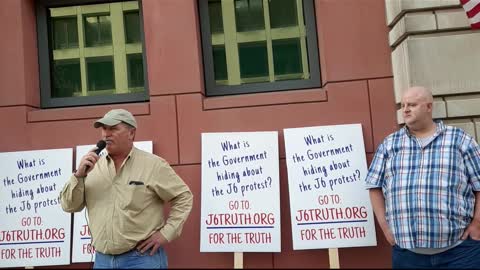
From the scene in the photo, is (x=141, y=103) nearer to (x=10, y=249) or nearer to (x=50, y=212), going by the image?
(x=50, y=212)

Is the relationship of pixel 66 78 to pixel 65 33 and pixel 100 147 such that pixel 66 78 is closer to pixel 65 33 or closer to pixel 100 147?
pixel 65 33

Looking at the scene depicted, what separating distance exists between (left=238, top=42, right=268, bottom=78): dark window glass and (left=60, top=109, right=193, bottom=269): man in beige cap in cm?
185

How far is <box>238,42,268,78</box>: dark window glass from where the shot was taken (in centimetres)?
539

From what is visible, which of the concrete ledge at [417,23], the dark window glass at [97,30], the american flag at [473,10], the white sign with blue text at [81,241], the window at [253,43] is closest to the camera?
the american flag at [473,10]

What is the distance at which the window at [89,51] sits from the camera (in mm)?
5477

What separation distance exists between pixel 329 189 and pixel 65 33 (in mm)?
3150

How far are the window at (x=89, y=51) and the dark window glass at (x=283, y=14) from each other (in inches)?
52.7

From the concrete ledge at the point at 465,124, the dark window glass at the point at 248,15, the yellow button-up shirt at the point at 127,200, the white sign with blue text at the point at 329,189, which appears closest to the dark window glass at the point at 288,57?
the dark window glass at the point at 248,15

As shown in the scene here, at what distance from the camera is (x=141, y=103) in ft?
17.2

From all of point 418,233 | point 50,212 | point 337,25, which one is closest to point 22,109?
point 50,212

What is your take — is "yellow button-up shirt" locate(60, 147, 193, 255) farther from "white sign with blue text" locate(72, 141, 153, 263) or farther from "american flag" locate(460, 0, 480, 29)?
"american flag" locate(460, 0, 480, 29)

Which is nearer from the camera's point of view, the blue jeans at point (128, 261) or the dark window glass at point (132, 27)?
the blue jeans at point (128, 261)

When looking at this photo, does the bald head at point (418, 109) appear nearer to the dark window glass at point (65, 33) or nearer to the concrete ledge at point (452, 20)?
the concrete ledge at point (452, 20)

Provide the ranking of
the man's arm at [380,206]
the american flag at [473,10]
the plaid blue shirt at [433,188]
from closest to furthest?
the plaid blue shirt at [433,188], the man's arm at [380,206], the american flag at [473,10]
